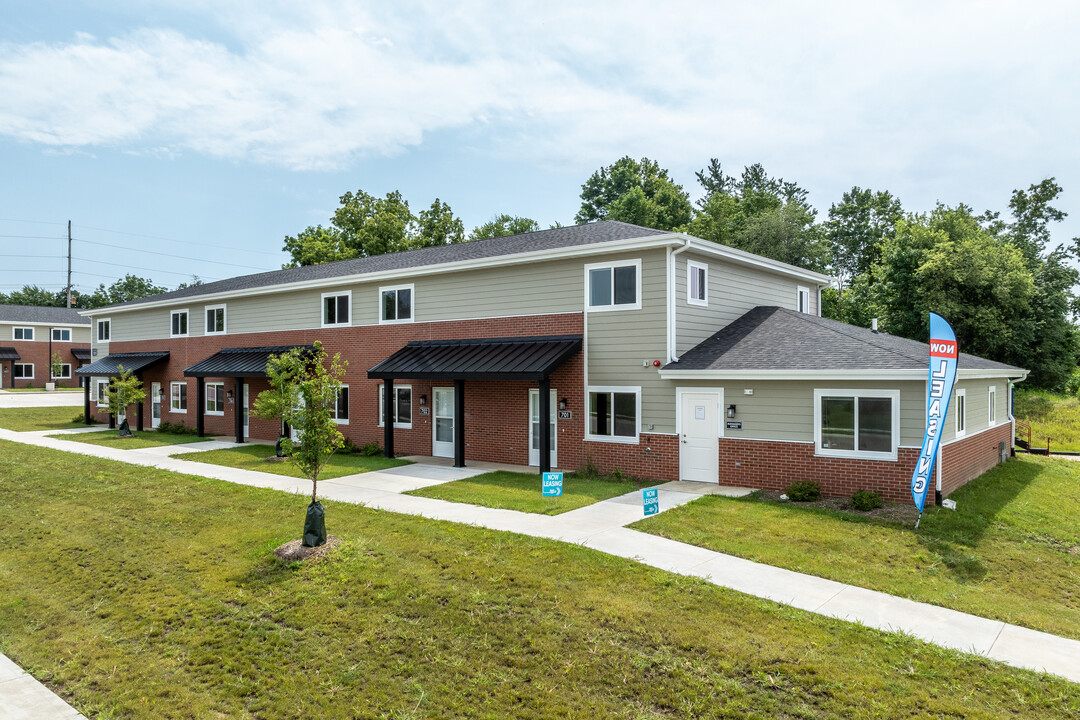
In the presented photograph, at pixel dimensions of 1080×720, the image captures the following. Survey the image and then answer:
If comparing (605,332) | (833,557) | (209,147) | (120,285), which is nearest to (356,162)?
(209,147)

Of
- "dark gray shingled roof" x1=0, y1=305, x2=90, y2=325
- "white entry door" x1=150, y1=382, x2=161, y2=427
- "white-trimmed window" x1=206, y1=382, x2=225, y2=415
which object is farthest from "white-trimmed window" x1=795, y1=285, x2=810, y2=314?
"dark gray shingled roof" x1=0, y1=305, x2=90, y2=325

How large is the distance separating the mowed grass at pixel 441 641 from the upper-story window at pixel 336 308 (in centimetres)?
1250

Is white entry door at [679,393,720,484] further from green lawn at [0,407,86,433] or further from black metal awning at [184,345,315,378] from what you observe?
green lawn at [0,407,86,433]

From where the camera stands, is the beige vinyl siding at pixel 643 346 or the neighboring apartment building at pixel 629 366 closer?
the neighboring apartment building at pixel 629 366

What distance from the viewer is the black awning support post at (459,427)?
17.6 meters

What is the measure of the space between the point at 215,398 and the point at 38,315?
44.1 metres

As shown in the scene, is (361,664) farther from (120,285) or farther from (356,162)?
(120,285)

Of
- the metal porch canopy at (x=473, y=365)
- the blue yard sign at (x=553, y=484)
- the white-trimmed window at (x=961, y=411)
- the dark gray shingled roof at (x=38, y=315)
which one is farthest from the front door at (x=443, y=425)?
the dark gray shingled roof at (x=38, y=315)

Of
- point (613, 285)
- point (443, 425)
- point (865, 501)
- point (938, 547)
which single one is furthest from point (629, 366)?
point (938, 547)

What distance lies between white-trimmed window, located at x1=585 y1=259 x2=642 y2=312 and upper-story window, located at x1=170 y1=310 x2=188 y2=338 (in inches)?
832

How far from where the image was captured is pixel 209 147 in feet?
85.5

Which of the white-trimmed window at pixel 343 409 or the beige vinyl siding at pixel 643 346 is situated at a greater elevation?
the beige vinyl siding at pixel 643 346

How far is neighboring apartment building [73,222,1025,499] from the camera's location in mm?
13297

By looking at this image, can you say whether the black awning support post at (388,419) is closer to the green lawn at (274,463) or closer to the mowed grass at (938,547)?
→ the green lawn at (274,463)
